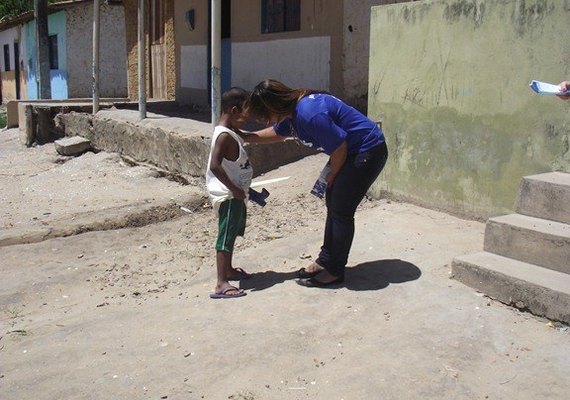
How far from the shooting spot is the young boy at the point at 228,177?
412 centimetres

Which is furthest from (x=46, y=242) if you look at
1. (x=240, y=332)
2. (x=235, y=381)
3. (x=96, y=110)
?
(x=96, y=110)

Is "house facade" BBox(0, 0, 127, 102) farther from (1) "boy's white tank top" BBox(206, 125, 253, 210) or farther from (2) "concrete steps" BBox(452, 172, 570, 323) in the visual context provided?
(2) "concrete steps" BBox(452, 172, 570, 323)

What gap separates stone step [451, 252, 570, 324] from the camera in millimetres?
3461

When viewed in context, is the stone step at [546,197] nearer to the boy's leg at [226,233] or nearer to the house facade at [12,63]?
the boy's leg at [226,233]

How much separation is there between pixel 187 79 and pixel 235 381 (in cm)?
1091

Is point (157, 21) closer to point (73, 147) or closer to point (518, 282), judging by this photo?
point (73, 147)

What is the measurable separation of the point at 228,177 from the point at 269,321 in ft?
3.17

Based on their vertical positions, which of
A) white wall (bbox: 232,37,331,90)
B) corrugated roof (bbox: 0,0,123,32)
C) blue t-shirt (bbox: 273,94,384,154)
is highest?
corrugated roof (bbox: 0,0,123,32)

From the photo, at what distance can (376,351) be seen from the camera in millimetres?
3338

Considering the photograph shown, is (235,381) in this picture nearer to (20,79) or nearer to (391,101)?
(391,101)

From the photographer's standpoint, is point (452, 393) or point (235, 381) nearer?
point (452, 393)

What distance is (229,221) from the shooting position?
4.24 m

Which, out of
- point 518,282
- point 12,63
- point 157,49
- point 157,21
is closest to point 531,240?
point 518,282

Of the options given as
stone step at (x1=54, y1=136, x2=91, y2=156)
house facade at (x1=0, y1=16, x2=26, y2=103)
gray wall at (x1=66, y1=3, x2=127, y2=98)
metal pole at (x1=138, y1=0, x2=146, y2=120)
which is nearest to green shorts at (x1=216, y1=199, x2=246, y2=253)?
metal pole at (x1=138, y1=0, x2=146, y2=120)
